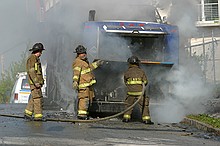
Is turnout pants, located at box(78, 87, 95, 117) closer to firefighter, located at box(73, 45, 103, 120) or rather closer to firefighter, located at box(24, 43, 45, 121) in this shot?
firefighter, located at box(73, 45, 103, 120)

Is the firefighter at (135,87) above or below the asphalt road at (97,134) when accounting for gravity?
above

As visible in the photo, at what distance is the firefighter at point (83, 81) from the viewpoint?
401 inches

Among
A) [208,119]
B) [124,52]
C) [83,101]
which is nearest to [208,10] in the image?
[124,52]

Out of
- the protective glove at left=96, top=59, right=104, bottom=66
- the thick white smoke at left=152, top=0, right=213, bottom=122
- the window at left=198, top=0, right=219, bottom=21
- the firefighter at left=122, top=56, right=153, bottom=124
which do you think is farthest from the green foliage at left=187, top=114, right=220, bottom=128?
the window at left=198, top=0, right=219, bottom=21

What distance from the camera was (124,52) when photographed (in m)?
11.6

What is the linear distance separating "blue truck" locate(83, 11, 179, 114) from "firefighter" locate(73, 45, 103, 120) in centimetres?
81

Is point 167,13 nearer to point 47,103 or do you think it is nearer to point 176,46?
point 176,46

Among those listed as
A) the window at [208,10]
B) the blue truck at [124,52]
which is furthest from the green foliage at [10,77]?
the blue truck at [124,52]

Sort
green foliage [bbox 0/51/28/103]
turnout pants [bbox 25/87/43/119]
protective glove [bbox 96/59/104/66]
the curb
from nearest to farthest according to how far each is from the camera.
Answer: the curb
turnout pants [bbox 25/87/43/119]
protective glove [bbox 96/59/104/66]
green foliage [bbox 0/51/28/103]

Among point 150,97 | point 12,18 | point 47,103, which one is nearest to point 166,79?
point 150,97

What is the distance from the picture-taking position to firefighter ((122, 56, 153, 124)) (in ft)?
34.5

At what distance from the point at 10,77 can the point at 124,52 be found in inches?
1048

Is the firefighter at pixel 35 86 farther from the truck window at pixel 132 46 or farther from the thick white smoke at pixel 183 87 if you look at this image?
the thick white smoke at pixel 183 87

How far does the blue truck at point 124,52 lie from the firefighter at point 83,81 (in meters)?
0.81
